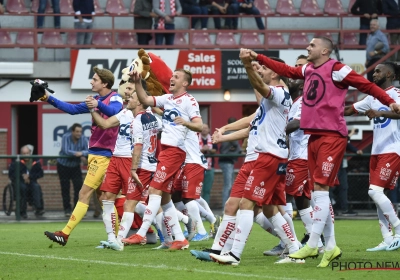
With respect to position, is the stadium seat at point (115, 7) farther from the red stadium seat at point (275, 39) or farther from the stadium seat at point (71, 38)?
the red stadium seat at point (275, 39)

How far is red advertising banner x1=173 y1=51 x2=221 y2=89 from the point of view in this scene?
81.9 ft

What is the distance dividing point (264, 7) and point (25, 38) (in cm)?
722

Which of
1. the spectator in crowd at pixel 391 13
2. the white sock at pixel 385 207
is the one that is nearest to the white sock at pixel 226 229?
the white sock at pixel 385 207

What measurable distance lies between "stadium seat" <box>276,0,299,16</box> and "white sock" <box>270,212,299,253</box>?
59.7 feet

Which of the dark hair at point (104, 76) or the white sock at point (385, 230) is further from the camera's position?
the dark hair at point (104, 76)

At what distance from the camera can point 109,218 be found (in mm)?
12656

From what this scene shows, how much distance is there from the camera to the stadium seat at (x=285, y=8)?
28266 millimetres

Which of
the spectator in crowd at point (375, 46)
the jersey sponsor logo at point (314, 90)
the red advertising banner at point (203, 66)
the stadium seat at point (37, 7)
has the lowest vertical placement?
the jersey sponsor logo at point (314, 90)

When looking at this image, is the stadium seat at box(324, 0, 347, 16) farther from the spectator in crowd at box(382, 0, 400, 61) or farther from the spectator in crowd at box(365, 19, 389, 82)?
the spectator in crowd at box(365, 19, 389, 82)

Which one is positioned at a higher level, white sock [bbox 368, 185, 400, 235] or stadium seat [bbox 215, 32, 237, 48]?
stadium seat [bbox 215, 32, 237, 48]

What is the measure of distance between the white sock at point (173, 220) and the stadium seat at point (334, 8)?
56.7 feet

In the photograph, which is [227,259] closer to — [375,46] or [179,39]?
[375,46]

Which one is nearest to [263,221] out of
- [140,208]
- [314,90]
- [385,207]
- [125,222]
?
[385,207]

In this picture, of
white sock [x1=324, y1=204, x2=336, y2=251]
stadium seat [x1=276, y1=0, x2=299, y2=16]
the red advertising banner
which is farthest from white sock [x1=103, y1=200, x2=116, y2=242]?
stadium seat [x1=276, y1=0, x2=299, y2=16]
